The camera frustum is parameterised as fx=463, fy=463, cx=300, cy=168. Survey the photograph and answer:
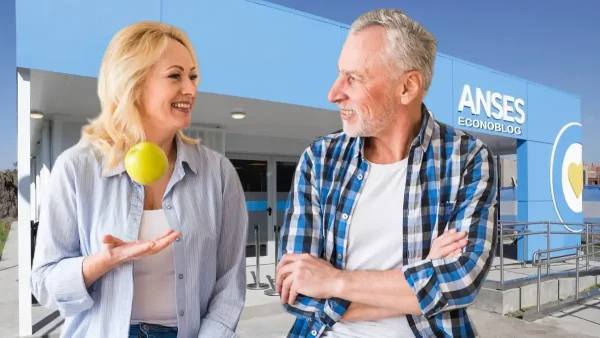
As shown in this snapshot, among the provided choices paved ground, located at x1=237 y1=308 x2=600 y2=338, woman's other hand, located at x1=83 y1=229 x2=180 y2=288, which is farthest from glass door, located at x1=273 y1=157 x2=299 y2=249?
woman's other hand, located at x1=83 y1=229 x2=180 y2=288

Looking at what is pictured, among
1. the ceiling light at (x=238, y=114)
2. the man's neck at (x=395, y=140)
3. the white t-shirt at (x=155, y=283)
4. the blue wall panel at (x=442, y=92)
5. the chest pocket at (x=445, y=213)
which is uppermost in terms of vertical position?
the blue wall panel at (x=442, y=92)

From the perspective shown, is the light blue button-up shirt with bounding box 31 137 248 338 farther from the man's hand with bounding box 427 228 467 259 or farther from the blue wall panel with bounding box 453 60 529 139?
the blue wall panel with bounding box 453 60 529 139

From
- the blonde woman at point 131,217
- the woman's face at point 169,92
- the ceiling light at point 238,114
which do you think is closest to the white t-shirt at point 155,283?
the blonde woman at point 131,217

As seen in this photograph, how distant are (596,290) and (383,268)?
780cm

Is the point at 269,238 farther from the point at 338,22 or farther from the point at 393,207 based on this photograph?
the point at 393,207

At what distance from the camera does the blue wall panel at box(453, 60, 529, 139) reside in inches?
328

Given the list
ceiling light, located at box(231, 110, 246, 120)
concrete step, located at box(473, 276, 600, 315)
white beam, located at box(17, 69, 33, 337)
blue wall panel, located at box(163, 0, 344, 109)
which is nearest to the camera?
white beam, located at box(17, 69, 33, 337)

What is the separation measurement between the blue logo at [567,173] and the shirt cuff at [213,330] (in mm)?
11073

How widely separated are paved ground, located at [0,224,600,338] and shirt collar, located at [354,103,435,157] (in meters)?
3.63

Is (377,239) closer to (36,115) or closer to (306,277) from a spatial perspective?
(306,277)

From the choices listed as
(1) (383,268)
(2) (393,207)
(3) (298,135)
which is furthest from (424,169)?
(3) (298,135)

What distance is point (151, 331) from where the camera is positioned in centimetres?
134

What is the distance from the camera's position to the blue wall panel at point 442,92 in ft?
25.2

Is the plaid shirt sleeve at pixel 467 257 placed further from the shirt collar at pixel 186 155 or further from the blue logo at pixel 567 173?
the blue logo at pixel 567 173
